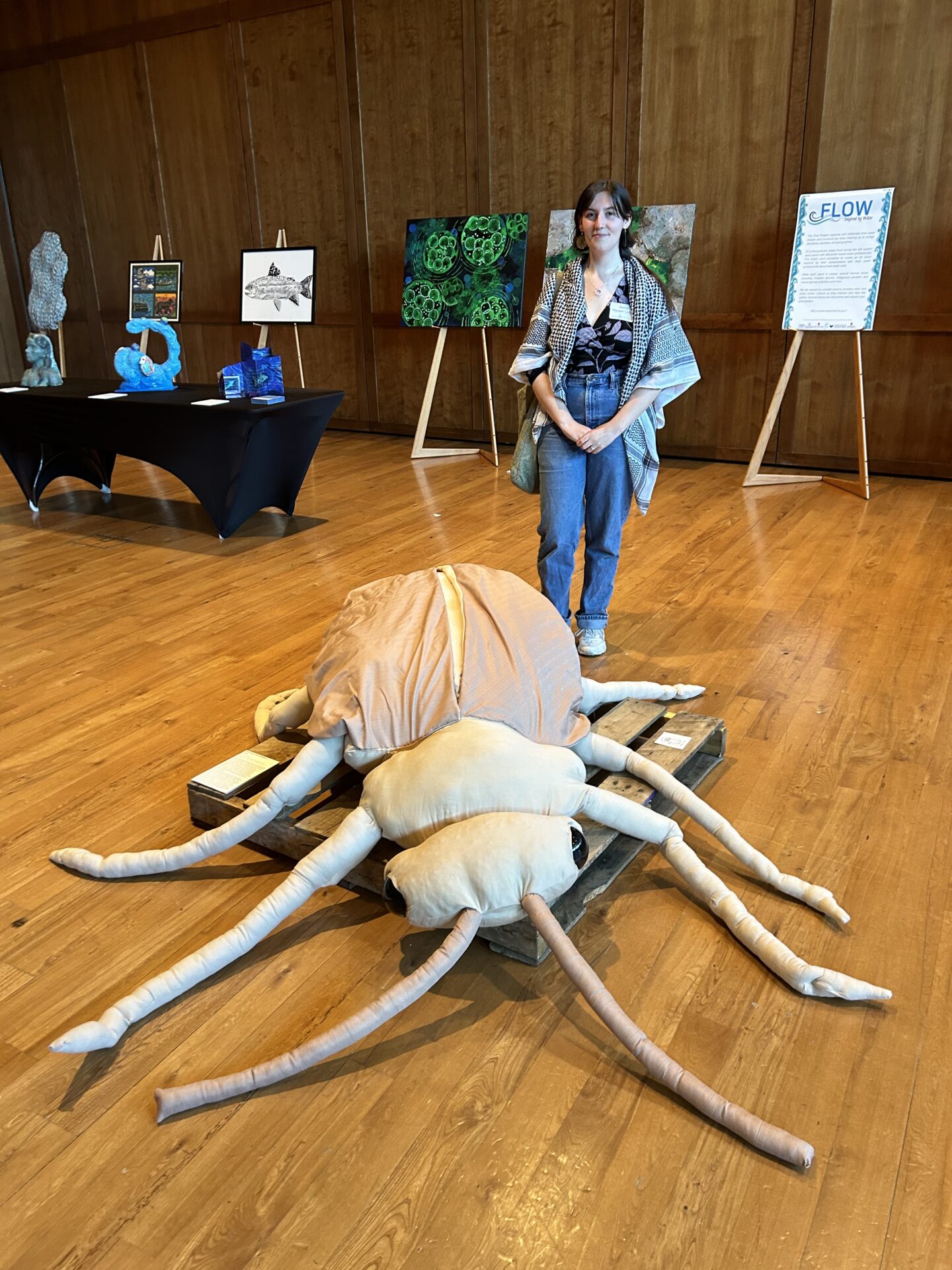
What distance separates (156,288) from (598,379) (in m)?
5.56

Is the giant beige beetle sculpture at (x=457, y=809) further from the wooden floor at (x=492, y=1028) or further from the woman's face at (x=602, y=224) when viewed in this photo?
the woman's face at (x=602, y=224)

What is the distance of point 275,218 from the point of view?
23.0 ft

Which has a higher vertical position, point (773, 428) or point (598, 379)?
point (598, 379)

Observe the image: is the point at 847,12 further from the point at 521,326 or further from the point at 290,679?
the point at 290,679

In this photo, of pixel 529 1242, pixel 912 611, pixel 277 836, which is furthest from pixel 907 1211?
pixel 912 611

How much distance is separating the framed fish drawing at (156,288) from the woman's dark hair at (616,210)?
5.27 metres

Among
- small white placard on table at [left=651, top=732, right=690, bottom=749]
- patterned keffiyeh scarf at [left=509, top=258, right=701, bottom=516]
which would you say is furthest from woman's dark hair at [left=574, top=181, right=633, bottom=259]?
Result: small white placard on table at [left=651, top=732, right=690, bottom=749]

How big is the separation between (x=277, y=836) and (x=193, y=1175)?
2.33 feet

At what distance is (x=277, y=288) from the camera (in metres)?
6.57

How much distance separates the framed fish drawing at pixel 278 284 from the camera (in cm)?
641

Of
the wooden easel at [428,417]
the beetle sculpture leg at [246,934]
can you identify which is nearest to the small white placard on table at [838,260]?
the wooden easel at [428,417]

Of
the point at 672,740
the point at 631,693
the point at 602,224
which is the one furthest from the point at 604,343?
the point at 672,740

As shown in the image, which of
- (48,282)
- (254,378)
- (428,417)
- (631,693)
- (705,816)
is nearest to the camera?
(705,816)

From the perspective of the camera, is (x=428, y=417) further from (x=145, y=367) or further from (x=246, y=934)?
(x=246, y=934)
